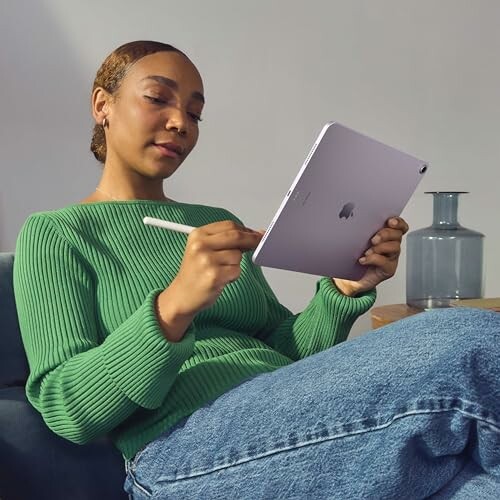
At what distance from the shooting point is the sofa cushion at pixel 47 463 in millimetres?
767

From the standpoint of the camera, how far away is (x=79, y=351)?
2.69ft

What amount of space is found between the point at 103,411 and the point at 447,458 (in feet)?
1.18

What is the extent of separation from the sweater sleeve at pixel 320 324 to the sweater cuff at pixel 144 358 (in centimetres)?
33

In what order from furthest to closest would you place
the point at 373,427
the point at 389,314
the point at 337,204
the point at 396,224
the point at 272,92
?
the point at 272,92
the point at 389,314
the point at 396,224
the point at 337,204
the point at 373,427

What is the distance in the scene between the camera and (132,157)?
1055 millimetres

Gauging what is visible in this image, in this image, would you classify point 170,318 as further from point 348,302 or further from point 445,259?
point 445,259

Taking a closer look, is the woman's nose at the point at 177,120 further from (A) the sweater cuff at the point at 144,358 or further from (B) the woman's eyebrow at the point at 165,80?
(A) the sweater cuff at the point at 144,358

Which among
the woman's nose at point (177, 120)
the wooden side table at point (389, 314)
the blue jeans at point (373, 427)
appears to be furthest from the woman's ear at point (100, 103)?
the wooden side table at point (389, 314)

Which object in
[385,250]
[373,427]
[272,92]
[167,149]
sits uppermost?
[272,92]

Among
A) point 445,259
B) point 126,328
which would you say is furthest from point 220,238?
point 445,259

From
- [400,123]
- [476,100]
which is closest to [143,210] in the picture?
[400,123]

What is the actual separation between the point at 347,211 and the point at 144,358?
32 cm

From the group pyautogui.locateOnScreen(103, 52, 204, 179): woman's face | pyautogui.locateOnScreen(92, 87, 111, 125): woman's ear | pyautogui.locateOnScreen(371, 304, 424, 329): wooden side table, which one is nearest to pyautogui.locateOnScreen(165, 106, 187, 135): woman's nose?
pyautogui.locateOnScreen(103, 52, 204, 179): woman's face

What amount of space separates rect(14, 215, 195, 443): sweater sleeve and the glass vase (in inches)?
34.1
